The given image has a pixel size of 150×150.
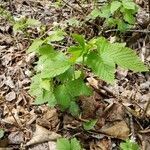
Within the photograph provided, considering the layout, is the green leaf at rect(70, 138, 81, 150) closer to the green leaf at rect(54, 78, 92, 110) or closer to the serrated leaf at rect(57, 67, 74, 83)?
the green leaf at rect(54, 78, 92, 110)

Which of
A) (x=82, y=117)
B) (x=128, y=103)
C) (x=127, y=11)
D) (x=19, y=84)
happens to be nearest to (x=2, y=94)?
(x=19, y=84)

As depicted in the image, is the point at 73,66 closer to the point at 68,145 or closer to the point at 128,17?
the point at 68,145

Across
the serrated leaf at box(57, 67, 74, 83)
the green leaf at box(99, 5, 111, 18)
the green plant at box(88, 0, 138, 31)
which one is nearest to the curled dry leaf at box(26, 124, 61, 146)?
the serrated leaf at box(57, 67, 74, 83)

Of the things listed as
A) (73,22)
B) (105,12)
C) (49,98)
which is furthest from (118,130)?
(73,22)

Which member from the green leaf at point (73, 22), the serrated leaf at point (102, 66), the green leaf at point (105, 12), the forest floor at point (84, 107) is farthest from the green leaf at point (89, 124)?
the green leaf at point (73, 22)

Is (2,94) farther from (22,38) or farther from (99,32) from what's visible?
(99,32)

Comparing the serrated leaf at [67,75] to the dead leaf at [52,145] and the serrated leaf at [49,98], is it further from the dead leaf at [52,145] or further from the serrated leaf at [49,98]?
the dead leaf at [52,145]

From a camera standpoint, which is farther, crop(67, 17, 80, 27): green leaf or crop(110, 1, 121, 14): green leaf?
crop(67, 17, 80, 27): green leaf
